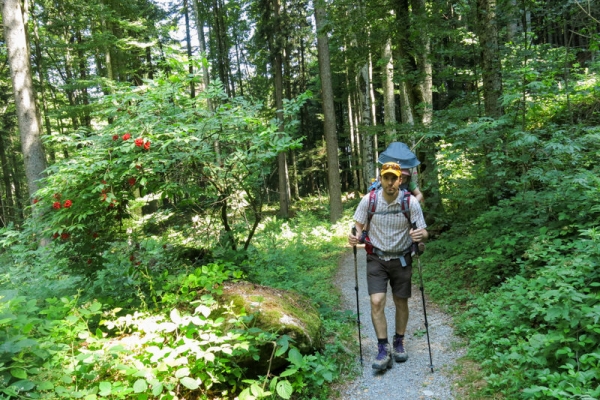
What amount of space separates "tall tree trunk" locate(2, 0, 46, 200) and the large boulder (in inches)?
270

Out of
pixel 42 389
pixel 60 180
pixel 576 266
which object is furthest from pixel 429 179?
pixel 42 389

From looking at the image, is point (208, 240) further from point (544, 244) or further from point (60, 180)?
point (544, 244)

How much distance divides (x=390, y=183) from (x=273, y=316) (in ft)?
6.23

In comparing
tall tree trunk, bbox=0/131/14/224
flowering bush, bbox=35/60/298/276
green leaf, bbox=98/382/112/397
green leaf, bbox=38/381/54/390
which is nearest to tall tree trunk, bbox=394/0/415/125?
flowering bush, bbox=35/60/298/276

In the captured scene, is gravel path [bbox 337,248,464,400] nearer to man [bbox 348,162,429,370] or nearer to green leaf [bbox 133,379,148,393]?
man [bbox 348,162,429,370]

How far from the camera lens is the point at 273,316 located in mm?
3785

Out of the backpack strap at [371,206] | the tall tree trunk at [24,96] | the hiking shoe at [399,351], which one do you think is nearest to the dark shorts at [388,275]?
the backpack strap at [371,206]

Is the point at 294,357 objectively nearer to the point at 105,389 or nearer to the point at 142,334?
the point at 105,389

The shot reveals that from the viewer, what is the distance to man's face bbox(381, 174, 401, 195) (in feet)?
12.8

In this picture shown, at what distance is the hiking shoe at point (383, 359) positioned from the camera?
3.99 meters

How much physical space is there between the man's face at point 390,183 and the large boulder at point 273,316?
176cm

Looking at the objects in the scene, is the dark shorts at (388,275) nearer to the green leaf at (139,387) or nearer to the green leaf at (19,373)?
the green leaf at (139,387)

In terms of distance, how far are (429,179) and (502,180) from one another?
1846 mm

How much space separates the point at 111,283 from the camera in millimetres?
4215
